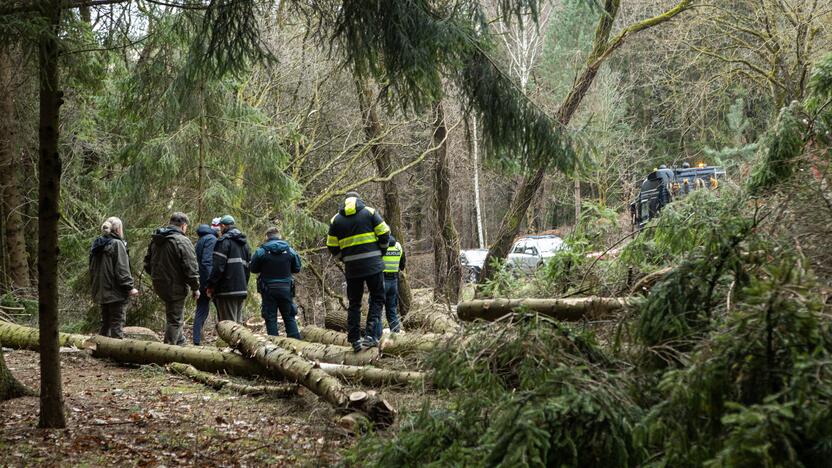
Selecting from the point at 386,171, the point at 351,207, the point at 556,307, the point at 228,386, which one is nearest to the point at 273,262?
the point at 351,207

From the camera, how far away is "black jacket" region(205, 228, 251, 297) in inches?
420

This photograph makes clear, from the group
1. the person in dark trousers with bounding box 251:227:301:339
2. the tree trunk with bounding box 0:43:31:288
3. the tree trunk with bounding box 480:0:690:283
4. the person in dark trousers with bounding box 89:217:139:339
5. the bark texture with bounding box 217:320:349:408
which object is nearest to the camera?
the bark texture with bounding box 217:320:349:408

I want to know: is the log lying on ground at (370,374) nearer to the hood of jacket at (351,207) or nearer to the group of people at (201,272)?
the hood of jacket at (351,207)

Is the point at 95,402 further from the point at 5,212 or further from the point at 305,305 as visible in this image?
the point at 305,305

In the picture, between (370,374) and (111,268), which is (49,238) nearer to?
(370,374)

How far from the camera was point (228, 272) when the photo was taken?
10.7 metres

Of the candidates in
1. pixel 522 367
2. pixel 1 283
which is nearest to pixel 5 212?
pixel 1 283

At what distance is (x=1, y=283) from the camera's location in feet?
47.6

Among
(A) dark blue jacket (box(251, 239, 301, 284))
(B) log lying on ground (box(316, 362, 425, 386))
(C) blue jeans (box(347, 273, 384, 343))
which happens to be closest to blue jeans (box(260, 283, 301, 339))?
(A) dark blue jacket (box(251, 239, 301, 284))

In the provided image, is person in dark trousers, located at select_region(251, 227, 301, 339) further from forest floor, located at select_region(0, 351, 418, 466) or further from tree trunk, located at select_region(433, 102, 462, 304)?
tree trunk, located at select_region(433, 102, 462, 304)

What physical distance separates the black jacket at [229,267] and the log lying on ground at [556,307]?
5081 mm

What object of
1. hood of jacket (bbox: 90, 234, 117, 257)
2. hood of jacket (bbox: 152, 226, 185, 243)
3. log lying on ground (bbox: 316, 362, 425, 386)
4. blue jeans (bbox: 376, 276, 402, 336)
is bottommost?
log lying on ground (bbox: 316, 362, 425, 386)

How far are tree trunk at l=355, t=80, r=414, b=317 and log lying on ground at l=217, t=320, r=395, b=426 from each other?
564 centimetres

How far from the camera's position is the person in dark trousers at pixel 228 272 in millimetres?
10680
